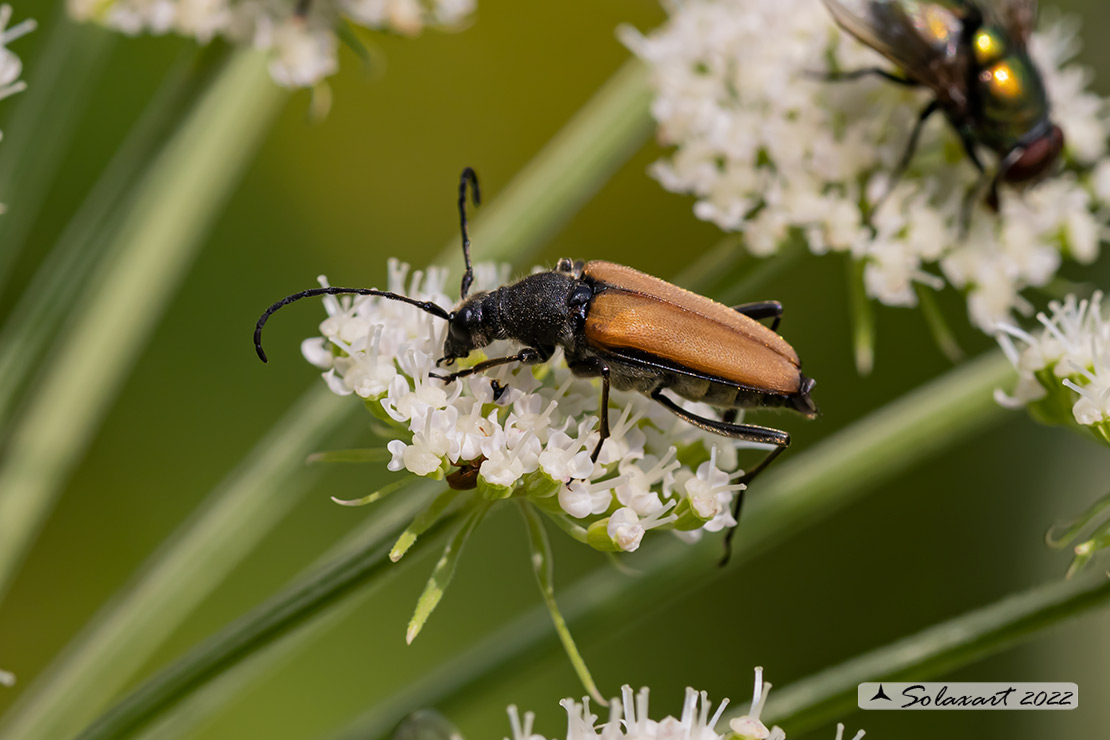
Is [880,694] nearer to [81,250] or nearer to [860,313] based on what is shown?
[860,313]

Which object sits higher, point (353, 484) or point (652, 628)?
point (353, 484)

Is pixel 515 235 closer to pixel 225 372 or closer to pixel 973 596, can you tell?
pixel 225 372

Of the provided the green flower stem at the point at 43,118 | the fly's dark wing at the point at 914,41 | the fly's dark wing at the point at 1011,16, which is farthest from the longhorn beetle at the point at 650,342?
the fly's dark wing at the point at 1011,16

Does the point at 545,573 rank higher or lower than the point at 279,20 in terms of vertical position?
lower

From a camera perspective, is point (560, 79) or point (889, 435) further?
point (560, 79)

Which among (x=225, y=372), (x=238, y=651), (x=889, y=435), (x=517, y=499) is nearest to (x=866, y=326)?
(x=889, y=435)

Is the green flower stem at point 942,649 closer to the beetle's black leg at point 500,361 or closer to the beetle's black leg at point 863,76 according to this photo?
the beetle's black leg at point 500,361
